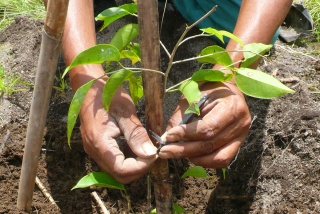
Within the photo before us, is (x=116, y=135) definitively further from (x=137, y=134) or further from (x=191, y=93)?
(x=191, y=93)

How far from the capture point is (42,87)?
60.7 inches

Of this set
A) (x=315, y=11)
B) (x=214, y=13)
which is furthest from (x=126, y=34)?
(x=315, y=11)

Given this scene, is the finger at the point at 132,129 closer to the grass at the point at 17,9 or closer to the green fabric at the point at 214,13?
the green fabric at the point at 214,13

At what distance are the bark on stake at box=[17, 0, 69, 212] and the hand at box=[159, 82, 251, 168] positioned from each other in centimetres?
36

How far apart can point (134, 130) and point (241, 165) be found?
0.69 metres

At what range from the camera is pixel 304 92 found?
7.19 ft

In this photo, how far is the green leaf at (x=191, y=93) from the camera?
4.29ft

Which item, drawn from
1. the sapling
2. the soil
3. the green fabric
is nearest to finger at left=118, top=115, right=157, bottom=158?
the sapling

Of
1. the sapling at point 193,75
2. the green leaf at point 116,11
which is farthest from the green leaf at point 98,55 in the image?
the green leaf at point 116,11

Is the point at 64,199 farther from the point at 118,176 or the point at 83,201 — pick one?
the point at 118,176

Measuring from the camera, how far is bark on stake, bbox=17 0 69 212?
4.67 feet

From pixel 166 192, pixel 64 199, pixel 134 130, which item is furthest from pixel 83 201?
pixel 134 130

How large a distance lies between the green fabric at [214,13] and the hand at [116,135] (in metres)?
0.93

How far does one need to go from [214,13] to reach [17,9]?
3.56 ft
